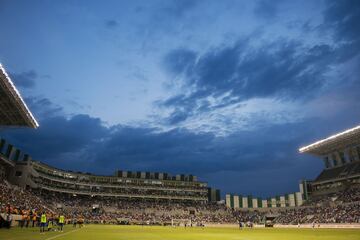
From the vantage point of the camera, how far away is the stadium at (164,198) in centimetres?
7038

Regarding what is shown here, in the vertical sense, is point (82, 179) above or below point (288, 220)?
above

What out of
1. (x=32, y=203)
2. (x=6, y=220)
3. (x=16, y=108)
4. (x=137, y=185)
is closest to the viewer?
(x=6, y=220)

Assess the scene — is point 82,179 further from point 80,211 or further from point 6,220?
point 6,220

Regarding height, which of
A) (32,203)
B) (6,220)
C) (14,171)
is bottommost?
(6,220)

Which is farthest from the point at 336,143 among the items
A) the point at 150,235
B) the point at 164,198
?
the point at 150,235

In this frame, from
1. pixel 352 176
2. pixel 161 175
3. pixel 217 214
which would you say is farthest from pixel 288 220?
pixel 161 175

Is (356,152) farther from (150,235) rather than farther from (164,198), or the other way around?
(150,235)

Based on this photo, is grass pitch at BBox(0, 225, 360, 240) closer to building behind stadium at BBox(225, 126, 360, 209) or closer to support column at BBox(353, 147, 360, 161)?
building behind stadium at BBox(225, 126, 360, 209)

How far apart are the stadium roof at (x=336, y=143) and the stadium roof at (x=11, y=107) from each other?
7176 centimetres

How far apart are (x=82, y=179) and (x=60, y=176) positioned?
31.2 feet

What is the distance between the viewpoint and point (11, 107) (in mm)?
58375

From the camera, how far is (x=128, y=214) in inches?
4461

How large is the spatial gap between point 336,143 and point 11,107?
81172mm

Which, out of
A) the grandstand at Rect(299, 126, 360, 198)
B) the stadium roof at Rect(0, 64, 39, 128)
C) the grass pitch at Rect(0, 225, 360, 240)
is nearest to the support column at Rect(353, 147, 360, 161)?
the grandstand at Rect(299, 126, 360, 198)
